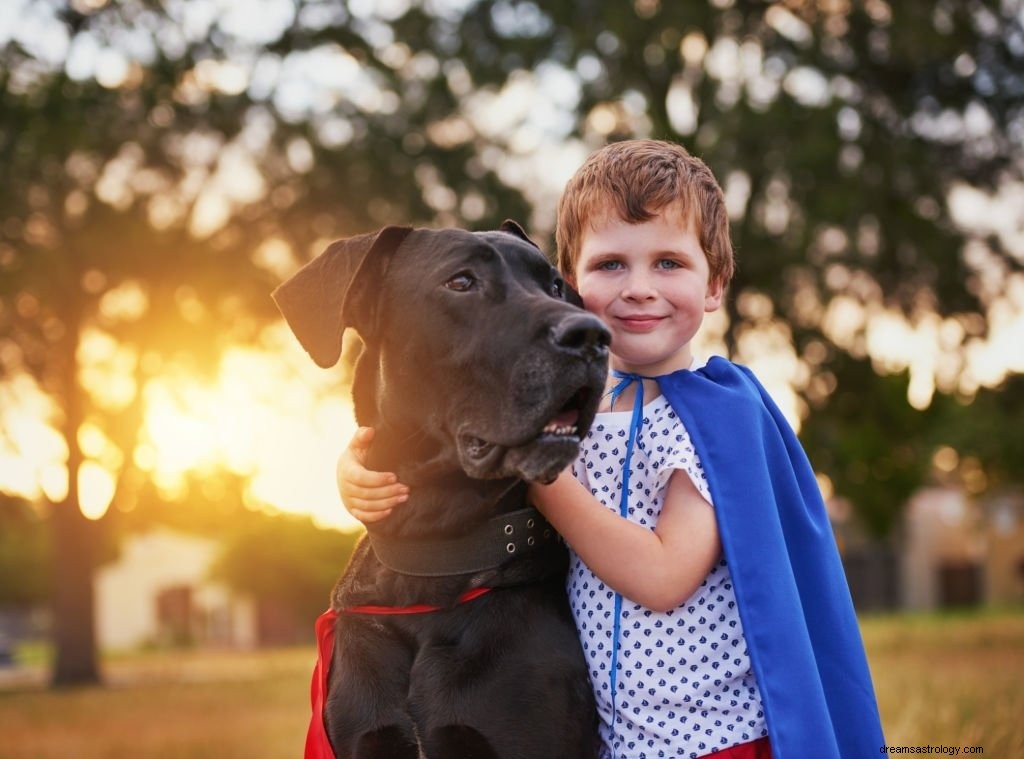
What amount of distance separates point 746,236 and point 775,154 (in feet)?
3.87

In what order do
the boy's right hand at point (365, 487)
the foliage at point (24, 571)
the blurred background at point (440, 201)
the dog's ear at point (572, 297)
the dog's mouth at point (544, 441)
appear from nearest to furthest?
the dog's mouth at point (544, 441)
the boy's right hand at point (365, 487)
the dog's ear at point (572, 297)
the blurred background at point (440, 201)
the foliage at point (24, 571)

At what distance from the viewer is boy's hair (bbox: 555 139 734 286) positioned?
10.4 feet

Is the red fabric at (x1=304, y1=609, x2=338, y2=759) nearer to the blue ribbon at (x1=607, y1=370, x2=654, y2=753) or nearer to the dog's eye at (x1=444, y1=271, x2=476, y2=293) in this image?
the blue ribbon at (x1=607, y1=370, x2=654, y2=753)

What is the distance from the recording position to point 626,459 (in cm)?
319

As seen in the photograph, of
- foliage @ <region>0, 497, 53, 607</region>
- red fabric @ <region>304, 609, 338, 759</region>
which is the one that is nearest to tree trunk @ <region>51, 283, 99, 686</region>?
red fabric @ <region>304, 609, 338, 759</region>

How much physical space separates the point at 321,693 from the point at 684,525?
43.7 inches

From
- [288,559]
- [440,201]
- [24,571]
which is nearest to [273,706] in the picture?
[440,201]

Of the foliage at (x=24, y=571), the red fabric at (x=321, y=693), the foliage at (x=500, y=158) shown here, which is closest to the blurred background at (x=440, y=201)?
the foliage at (x=500, y=158)

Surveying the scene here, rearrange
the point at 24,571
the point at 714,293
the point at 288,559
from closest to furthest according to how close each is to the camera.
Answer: the point at 714,293
the point at 288,559
the point at 24,571

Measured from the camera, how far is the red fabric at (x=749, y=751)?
2995 millimetres

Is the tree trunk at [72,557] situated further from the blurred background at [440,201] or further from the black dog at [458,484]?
the black dog at [458,484]

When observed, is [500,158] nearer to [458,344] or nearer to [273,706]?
[273,706]

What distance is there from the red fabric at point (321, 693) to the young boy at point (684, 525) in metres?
0.36

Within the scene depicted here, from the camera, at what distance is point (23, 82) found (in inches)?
639
